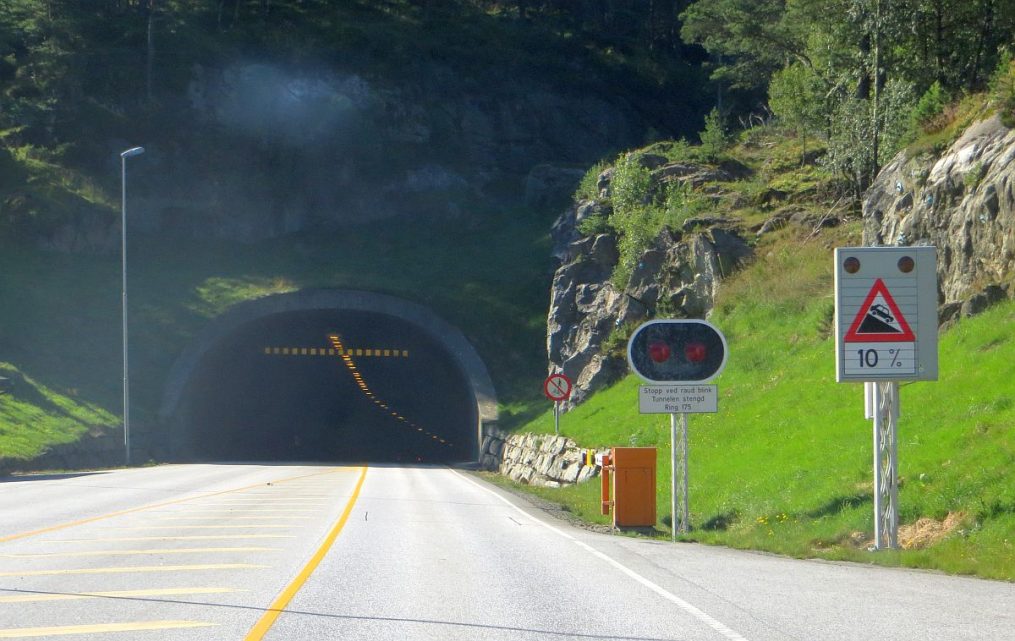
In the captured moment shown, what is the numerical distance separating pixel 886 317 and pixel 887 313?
0.19 ft

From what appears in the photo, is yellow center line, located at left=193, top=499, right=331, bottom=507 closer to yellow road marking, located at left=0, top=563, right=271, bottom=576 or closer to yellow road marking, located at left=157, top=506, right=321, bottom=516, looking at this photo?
yellow road marking, located at left=157, top=506, right=321, bottom=516

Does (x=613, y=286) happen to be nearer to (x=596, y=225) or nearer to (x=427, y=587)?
(x=596, y=225)

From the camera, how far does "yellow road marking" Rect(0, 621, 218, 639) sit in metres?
8.01

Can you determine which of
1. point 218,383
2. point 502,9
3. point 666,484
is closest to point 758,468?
point 666,484

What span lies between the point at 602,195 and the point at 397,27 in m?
41.7

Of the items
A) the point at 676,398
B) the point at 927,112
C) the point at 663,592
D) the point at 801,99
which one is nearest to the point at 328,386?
the point at 801,99

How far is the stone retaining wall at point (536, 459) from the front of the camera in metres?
31.3

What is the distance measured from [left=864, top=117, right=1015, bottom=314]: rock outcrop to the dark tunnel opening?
96.1ft

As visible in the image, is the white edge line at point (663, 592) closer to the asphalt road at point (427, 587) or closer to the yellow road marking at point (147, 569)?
the asphalt road at point (427, 587)

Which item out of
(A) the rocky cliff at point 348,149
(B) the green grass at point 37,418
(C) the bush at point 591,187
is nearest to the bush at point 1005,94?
(C) the bush at point 591,187

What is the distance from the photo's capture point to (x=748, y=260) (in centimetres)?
3659

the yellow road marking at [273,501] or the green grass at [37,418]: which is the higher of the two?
the green grass at [37,418]

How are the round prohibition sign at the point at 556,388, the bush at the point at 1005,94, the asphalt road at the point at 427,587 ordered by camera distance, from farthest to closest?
the round prohibition sign at the point at 556,388 → the bush at the point at 1005,94 → the asphalt road at the point at 427,587

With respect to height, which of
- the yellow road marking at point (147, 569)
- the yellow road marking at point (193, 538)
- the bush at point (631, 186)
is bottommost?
the yellow road marking at point (193, 538)
